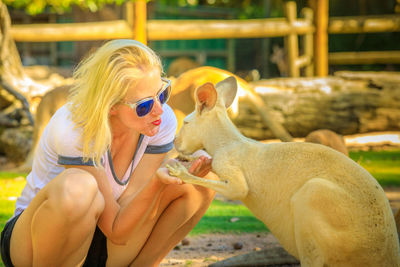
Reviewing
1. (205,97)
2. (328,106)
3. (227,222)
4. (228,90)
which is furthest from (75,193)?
(328,106)

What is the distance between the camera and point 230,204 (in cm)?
477

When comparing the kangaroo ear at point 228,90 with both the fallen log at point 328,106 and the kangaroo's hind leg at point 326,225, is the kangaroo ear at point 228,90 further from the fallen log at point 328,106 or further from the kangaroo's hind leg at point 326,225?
the fallen log at point 328,106

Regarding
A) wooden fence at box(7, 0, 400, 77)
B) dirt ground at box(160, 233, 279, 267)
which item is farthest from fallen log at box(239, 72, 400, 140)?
dirt ground at box(160, 233, 279, 267)

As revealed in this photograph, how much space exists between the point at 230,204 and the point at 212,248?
1.41 metres

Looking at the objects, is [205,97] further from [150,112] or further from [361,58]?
[361,58]

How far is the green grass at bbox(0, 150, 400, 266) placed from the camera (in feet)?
12.7

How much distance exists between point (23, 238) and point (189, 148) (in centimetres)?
84

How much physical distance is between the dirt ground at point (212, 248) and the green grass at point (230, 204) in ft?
0.50

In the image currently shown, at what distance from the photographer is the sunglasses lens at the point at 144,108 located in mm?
2318

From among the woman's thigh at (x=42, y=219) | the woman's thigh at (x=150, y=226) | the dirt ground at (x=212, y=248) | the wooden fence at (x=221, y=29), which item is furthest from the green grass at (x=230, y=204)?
the wooden fence at (x=221, y=29)

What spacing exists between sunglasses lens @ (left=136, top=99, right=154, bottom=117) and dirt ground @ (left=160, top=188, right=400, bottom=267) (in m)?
1.09

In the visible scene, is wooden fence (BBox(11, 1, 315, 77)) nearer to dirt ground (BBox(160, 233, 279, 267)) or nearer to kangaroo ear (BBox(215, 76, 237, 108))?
dirt ground (BBox(160, 233, 279, 267))

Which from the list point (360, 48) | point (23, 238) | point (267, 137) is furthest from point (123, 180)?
point (360, 48)

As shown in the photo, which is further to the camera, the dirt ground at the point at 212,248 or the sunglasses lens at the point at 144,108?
the dirt ground at the point at 212,248
